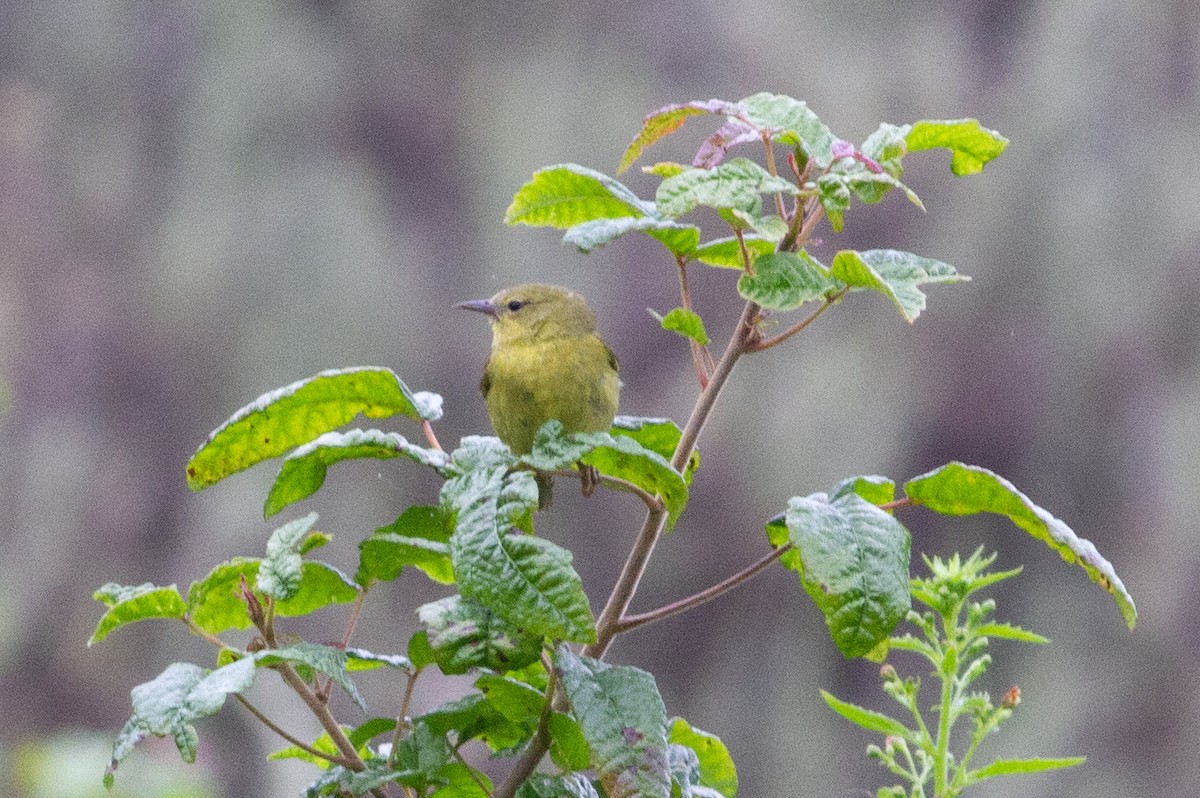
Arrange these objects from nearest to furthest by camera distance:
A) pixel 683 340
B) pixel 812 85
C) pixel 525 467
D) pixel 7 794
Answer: pixel 525 467, pixel 7 794, pixel 683 340, pixel 812 85

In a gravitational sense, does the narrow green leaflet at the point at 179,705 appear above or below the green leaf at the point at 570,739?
above

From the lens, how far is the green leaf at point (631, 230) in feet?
3.32

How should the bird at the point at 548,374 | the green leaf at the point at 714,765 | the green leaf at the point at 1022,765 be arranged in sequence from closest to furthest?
the green leaf at the point at 1022,765, the green leaf at the point at 714,765, the bird at the point at 548,374

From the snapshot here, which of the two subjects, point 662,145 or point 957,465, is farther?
point 662,145

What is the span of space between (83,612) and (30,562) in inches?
7.3

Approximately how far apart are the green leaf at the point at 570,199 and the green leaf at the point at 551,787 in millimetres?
437

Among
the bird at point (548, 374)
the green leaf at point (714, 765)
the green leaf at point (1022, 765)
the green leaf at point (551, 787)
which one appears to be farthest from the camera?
the bird at point (548, 374)

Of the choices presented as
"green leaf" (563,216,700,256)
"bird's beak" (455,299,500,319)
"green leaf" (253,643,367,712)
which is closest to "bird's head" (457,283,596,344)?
"bird's beak" (455,299,500,319)

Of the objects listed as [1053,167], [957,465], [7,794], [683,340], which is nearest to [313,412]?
[957,465]

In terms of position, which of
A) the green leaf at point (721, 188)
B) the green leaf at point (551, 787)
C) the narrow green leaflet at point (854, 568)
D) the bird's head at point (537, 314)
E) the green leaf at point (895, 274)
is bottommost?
the green leaf at point (551, 787)

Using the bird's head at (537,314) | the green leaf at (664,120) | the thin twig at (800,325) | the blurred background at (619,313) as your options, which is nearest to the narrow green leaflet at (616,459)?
the thin twig at (800,325)

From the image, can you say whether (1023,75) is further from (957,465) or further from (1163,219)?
(957,465)

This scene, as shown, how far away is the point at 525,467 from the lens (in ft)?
3.18

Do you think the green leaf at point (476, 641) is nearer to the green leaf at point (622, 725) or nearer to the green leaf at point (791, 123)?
the green leaf at point (622, 725)
